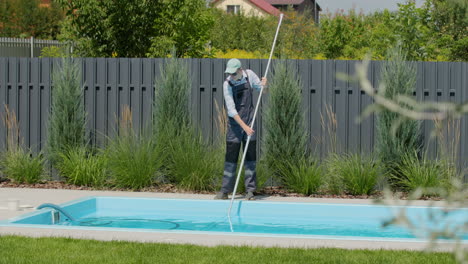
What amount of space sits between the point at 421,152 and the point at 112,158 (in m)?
4.40

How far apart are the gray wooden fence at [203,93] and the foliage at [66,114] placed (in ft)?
1.16

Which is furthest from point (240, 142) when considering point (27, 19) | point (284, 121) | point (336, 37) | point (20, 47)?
point (27, 19)

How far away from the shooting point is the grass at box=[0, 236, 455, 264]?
19.7 ft

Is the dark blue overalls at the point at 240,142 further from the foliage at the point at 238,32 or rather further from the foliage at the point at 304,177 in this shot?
the foliage at the point at 238,32

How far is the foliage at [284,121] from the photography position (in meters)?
10.6

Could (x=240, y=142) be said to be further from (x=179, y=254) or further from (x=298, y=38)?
(x=298, y=38)

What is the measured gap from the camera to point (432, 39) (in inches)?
741

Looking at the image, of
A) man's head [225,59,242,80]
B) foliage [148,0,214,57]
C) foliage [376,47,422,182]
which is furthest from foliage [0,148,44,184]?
foliage [148,0,214,57]

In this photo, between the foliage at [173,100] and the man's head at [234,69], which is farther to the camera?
the foliage at [173,100]

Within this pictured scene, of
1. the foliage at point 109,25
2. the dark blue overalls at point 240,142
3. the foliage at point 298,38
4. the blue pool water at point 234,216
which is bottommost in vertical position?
the blue pool water at point 234,216

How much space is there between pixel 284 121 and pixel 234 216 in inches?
83.1

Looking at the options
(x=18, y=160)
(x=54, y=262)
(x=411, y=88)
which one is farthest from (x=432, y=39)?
(x=54, y=262)

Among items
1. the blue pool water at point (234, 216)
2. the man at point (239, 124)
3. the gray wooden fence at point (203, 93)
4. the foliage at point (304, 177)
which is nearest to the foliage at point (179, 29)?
the gray wooden fence at point (203, 93)

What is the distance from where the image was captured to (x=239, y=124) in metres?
9.28
